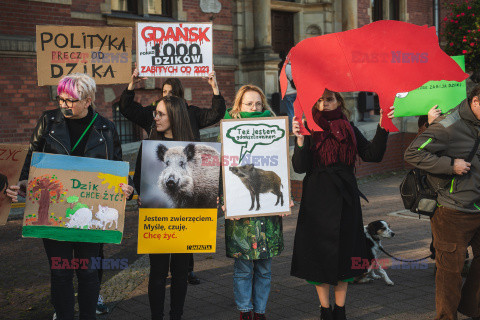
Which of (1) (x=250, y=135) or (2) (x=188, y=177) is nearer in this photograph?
(2) (x=188, y=177)

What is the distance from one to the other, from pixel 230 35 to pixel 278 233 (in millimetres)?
11674

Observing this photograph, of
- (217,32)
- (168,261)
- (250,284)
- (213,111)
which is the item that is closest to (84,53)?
(213,111)

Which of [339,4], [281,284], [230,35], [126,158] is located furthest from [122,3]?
[281,284]

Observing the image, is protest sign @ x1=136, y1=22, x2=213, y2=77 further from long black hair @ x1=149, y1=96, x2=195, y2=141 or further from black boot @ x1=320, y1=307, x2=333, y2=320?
black boot @ x1=320, y1=307, x2=333, y2=320

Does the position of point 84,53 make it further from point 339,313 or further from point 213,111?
point 339,313

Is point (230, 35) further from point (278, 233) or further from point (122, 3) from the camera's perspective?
point (278, 233)

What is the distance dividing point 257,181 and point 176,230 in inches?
28.3

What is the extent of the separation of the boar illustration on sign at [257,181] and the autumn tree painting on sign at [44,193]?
4.19 ft

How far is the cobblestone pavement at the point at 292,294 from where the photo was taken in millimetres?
4758

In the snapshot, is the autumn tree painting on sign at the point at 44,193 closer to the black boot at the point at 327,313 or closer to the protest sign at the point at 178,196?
the protest sign at the point at 178,196

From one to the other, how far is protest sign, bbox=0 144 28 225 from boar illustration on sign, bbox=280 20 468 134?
197 cm

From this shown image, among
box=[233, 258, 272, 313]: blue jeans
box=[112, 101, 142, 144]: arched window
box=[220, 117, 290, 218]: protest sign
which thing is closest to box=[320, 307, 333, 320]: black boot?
box=[233, 258, 272, 313]: blue jeans

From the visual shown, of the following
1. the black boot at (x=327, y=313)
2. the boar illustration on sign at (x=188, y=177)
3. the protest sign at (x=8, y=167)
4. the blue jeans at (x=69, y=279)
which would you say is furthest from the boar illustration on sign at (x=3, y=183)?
the black boot at (x=327, y=313)

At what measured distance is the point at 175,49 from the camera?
5398mm
